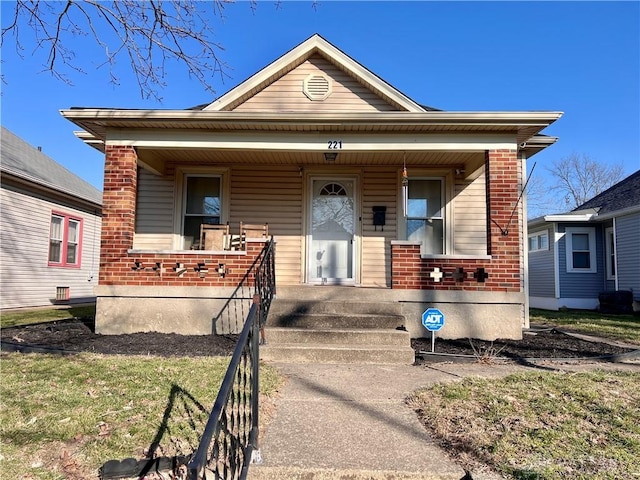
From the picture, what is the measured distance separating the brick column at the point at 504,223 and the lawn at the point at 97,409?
414cm

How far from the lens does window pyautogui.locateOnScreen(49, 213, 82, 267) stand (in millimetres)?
13586

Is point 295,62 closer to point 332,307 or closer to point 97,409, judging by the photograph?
point 332,307

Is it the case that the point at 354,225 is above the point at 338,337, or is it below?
above

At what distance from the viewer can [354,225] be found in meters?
8.65

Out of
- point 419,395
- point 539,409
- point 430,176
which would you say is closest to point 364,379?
point 419,395

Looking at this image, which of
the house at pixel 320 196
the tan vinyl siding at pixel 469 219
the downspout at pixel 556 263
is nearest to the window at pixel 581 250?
the downspout at pixel 556 263

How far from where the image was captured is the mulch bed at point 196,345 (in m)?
5.57

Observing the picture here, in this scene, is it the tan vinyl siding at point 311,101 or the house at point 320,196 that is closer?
the house at point 320,196

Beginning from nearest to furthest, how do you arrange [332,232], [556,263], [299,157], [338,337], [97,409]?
[97,409] → [338,337] → [299,157] → [332,232] → [556,263]

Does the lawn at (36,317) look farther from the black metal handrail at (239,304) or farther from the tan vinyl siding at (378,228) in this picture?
the tan vinyl siding at (378,228)

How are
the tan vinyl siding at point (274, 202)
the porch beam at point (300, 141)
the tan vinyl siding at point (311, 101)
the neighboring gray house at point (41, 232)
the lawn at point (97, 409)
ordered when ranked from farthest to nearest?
the neighboring gray house at point (41, 232), the tan vinyl siding at point (274, 202), the tan vinyl siding at point (311, 101), the porch beam at point (300, 141), the lawn at point (97, 409)

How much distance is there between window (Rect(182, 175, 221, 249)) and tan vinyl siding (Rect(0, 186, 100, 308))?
6.27 metres

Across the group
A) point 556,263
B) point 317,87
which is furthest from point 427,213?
point 556,263

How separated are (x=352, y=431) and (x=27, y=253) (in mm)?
12582
